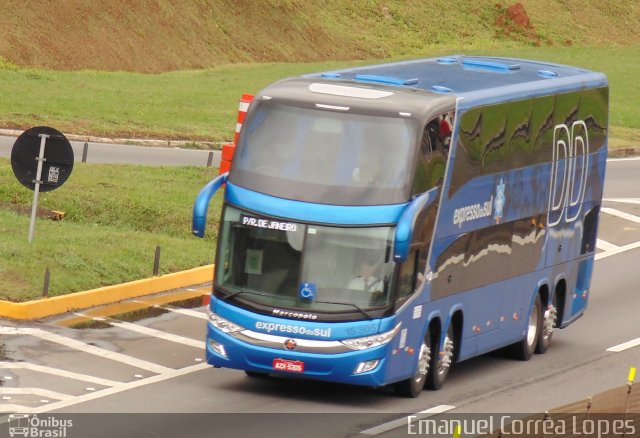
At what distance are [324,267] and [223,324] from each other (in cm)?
135

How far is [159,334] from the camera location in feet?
65.6

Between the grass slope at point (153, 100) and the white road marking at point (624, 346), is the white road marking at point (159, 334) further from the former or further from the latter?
the grass slope at point (153, 100)

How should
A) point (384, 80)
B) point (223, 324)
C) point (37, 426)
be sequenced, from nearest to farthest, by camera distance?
point (37, 426), point (223, 324), point (384, 80)

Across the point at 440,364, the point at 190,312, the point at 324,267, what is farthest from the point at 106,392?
the point at 190,312

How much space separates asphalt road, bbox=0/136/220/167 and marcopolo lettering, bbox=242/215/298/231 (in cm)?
1763

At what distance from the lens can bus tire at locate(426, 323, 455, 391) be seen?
17734mm

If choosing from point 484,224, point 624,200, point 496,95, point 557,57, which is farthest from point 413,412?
point 557,57

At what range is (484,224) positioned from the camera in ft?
60.7

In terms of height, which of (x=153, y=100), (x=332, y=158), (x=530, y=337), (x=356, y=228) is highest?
(x=332, y=158)

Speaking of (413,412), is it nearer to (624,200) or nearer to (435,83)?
(435,83)

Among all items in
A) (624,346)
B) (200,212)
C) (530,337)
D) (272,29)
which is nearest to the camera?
(200,212)

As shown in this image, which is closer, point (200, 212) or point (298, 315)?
point (298, 315)

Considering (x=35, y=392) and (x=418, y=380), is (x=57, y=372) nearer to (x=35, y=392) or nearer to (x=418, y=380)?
(x=35, y=392)

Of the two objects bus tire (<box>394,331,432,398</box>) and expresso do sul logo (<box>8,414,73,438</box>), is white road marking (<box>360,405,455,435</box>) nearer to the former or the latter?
bus tire (<box>394,331,432,398</box>)
